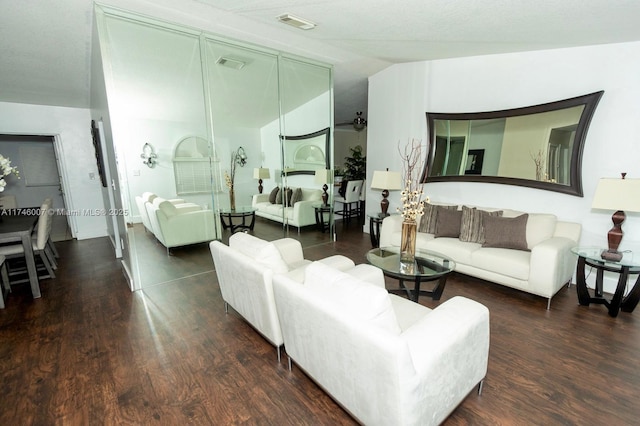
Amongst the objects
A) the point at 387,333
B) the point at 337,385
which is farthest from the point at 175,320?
the point at 387,333

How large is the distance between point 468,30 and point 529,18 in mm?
519

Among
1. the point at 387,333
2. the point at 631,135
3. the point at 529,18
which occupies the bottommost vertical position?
the point at 387,333

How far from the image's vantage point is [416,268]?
2.66 m

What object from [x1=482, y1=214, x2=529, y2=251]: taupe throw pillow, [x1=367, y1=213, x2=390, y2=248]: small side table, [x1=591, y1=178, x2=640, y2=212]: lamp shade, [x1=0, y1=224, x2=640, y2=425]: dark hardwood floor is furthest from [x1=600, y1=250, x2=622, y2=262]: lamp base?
[x1=367, y1=213, x2=390, y2=248]: small side table

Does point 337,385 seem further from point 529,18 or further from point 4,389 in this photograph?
point 529,18

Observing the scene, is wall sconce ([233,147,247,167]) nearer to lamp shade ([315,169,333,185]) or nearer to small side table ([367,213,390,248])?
lamp shade ([315,169,333,185])

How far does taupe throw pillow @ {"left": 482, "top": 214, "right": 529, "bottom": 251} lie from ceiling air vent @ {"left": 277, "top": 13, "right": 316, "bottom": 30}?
299 cm

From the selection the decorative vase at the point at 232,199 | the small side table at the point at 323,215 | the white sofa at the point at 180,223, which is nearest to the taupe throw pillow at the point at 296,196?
the small side table at the point at 323,215

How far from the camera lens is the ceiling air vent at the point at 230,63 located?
357 centimetres

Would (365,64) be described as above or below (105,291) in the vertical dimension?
above

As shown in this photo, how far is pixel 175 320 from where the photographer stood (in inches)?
102

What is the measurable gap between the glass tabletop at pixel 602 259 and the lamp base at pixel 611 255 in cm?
2

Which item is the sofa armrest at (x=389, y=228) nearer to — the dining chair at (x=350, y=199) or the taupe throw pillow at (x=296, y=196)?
the taupe throw pillow at (x=296, y=196)

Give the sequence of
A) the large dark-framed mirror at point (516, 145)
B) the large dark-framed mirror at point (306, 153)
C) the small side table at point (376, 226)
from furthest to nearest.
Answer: the small side table at point (376, 226) < the large dark-framed mirror at point (306, 153) < the large dark-framed mirror at point (516, 145)
